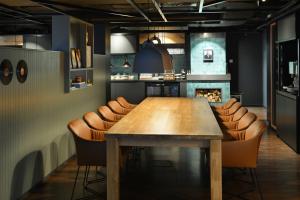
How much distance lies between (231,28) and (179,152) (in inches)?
259

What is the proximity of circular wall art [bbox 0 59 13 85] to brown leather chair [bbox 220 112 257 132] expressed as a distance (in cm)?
272

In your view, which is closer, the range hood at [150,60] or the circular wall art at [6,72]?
the circular wall art at [6,72]

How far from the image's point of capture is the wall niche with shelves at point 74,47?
6453mm

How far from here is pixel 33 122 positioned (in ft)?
17.0

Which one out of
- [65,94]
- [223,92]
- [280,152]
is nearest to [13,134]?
[65,94]

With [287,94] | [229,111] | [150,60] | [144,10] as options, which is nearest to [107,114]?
[150,60]

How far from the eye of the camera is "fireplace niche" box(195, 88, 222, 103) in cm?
1152

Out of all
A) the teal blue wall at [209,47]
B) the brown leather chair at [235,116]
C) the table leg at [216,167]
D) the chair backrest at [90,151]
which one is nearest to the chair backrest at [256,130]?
the table leg at [216,167]

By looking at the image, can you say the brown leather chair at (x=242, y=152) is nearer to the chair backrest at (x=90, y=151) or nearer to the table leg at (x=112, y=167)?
the table leg at (x=112, y=167)

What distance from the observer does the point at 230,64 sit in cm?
1476

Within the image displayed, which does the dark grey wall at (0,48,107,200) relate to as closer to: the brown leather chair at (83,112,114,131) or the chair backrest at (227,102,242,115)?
the brown leather chair at (83,112,114,131)

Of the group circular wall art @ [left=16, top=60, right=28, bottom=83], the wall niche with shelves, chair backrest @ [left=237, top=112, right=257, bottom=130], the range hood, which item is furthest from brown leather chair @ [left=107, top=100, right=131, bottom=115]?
circular wall art @ [left=16, top=60, right=28, bottom=83]

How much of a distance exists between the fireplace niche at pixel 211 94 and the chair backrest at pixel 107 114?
5.16 m

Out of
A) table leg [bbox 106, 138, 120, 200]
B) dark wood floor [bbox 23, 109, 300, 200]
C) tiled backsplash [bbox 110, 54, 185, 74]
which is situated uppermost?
tiled backsplash [bbox 110, 54, 185, 74]
